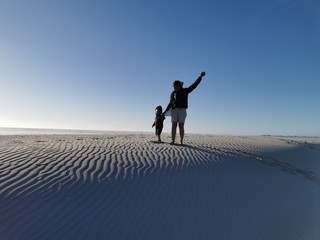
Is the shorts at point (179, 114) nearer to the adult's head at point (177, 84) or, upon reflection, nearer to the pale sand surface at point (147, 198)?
the adult's head at point (177, 84)

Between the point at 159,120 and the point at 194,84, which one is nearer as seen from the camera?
the point at 194,84

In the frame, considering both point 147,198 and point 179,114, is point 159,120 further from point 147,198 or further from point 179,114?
point 147,198

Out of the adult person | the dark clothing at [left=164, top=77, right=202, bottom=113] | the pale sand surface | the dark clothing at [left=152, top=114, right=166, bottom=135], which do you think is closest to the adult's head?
the adult person

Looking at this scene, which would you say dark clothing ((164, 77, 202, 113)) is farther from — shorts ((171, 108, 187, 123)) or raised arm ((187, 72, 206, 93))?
shorts ((171, 108, 187, 123))

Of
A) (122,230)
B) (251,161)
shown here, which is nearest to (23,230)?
(122,230)

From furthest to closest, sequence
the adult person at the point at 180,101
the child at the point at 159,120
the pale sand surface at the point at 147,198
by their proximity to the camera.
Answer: the child at the point at 159,120, the adult person at the point at 180,101, the pale sand surface at the point at 147,198

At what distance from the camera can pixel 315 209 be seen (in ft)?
20.9

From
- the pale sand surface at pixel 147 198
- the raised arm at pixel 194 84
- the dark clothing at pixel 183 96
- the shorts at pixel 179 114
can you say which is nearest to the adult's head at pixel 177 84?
the dark clothing at pixel 183 96

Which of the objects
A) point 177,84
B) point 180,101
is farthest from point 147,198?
point 177,84

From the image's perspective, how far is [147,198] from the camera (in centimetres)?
504

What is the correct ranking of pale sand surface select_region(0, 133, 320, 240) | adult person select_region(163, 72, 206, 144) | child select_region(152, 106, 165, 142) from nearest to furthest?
pale sand surface select_region(0, 133, 320, 240) < adult person select_region(163, 72, 206, 144) < child select_region(152, 106, 165, 142)

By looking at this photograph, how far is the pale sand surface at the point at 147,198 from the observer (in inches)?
161

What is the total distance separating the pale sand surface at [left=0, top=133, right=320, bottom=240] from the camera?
13.4 ft

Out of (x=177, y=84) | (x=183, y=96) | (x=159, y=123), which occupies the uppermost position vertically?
(x=177, y=84)
